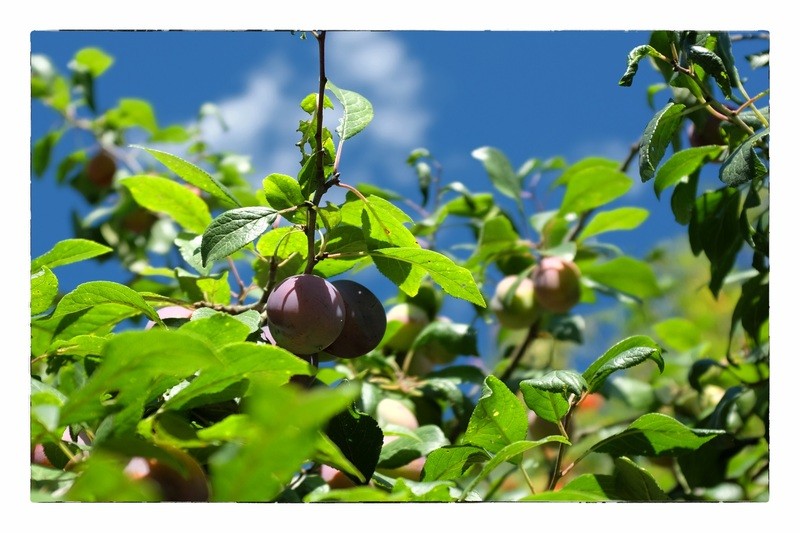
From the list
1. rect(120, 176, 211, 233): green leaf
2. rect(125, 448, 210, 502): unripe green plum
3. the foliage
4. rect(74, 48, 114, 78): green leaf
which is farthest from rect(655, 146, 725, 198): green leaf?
rect(74, 48, 114, 78): green leaf

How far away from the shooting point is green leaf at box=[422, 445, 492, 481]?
64 cm

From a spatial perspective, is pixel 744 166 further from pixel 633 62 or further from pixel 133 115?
pixel 133 115

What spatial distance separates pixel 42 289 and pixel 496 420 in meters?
0.36

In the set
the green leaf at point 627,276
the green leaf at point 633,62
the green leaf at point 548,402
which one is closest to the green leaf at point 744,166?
the green leaf at point 633,62

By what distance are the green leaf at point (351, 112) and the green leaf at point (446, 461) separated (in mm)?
253

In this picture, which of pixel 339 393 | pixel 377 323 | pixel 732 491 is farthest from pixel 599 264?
pixel 339 393

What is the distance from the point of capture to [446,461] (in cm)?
64

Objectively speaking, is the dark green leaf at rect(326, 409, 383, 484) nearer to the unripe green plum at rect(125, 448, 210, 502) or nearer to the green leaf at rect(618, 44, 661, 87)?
the unripe green plum at rect(125, 448, 210, 502)

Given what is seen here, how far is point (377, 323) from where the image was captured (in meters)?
0.67

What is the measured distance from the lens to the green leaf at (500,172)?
47.6 inches

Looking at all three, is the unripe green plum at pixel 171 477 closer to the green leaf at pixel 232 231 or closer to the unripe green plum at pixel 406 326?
the green leaf at pixel 232 231
